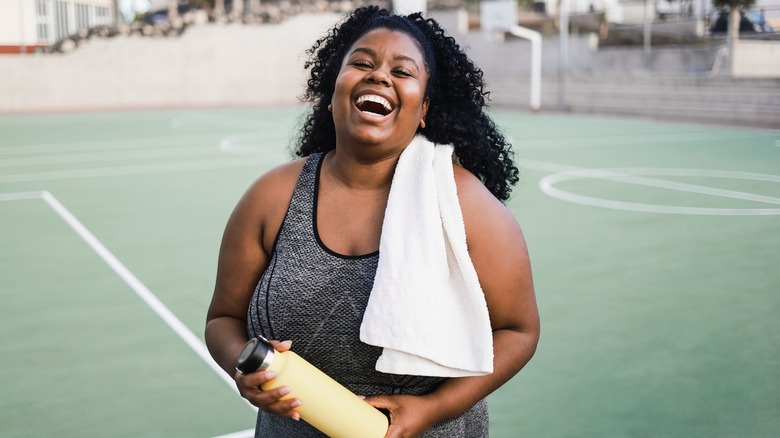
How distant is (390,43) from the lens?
6.88 ft

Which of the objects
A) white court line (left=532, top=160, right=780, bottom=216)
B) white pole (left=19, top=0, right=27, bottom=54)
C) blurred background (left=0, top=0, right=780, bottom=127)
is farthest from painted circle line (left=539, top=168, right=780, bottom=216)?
white pole (left=19, top=0, right=27, bottom=54)

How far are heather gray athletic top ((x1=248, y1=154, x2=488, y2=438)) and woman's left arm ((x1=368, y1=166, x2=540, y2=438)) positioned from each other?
65 mm

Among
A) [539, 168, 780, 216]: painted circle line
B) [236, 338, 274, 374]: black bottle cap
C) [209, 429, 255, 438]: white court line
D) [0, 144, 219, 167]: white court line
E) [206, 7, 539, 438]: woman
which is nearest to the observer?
[236, 338, 274, 374]: black bottle cap

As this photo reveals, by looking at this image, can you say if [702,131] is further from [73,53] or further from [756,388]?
[73,53]

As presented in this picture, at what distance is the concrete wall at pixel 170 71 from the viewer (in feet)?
84.2

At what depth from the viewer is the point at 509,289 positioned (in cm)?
208

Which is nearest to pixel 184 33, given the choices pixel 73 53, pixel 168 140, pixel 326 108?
pixel 73 53

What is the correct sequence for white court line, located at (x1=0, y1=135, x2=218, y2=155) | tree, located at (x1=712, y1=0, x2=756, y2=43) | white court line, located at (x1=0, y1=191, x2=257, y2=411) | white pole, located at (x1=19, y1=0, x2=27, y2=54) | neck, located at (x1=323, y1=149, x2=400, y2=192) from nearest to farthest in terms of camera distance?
neck, located at (x1=323, y1=149, x2=400, y2=192), white court line, located at (x1=0, y1=191, x2=257, y2=411), white court line, located at (x1=0, y1=135, x2=218, y2=155), tree, located at (x1=712, y1=0, x2=756, y2=43), white pole, located at (x1=19, y1=0, x2=27, y2=54)

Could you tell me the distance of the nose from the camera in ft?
6.70

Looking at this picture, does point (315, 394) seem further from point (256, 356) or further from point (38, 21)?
point (38, 21)

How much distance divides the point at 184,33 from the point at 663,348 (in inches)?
1021

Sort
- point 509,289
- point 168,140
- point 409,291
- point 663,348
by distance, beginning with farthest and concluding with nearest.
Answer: point 168,140, point 663,348, point 509,289, point 409,291

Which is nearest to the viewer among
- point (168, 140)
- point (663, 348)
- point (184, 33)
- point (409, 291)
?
point (409, 291)

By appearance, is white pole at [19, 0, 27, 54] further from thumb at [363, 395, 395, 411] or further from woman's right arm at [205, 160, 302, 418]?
thumb at [363, 395, 395, 411]
